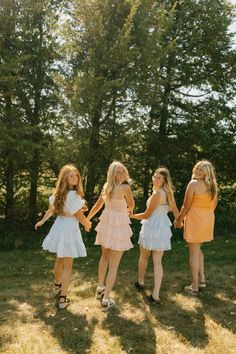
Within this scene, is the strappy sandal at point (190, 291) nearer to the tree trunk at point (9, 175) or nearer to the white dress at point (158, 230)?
the white dress at point (158, 230)

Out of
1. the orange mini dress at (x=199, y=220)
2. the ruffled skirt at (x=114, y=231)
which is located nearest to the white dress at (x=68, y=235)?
the ruffled skirt at (x=114, y=231)

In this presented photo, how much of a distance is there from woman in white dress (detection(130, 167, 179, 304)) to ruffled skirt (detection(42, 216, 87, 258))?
1080 mm

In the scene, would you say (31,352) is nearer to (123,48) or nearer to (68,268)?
(68,268)

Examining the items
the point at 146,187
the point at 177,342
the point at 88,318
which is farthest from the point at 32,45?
the point at 177,342

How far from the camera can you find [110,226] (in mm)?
6371

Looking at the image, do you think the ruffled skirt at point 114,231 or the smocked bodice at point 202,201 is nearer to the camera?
the ruffled skirt at point 114,231

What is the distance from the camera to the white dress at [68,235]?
6.15 m

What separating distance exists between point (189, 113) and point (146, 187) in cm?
325

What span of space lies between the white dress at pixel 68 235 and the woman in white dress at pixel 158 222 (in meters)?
1.08

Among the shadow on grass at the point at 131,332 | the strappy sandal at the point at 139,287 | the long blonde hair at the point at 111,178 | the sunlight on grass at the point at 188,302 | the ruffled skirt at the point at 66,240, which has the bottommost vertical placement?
the shadow on grass at the point at 131,332

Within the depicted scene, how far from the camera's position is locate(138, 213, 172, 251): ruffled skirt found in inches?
258

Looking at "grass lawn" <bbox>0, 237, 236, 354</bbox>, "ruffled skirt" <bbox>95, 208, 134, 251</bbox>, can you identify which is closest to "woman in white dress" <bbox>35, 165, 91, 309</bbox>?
"ruffled skirt" <bbox>95, 208, 134, 251</bbox>

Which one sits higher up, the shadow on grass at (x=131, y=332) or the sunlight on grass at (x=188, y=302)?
the sunlight on grass at (x=188, y=302)

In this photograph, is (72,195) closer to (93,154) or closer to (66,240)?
(66,240)
